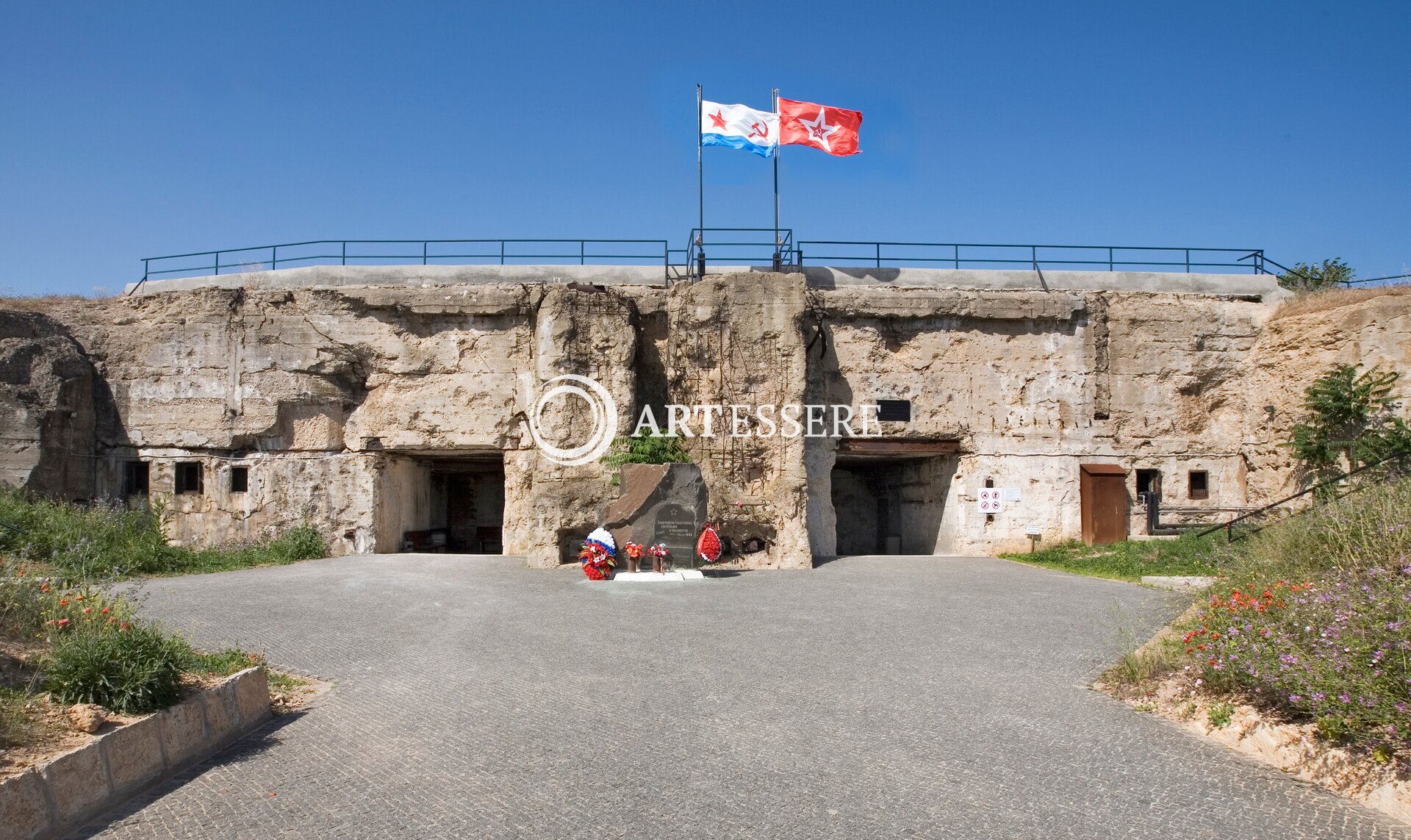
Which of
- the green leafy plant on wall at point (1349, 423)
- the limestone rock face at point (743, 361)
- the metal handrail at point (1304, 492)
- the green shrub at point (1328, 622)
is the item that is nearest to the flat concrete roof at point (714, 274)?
the limestone rock face at point (743, 361)

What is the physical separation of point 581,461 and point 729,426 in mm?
2743

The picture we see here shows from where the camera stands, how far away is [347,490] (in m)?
17.8

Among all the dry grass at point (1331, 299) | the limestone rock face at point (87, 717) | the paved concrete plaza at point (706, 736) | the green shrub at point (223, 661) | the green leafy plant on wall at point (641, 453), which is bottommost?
the paved concrete plaza at point (706, 736)

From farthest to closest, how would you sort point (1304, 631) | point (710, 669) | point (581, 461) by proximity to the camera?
point (581, 461), point (710, 669), point (1304, 631)

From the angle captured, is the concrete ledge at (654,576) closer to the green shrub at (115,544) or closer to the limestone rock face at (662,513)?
the limestone rock face at (662,513)

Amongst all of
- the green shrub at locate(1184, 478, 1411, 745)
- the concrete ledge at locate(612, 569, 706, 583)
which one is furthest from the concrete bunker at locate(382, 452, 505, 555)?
the green shrub at locate(1184, 478, 1411, 745)

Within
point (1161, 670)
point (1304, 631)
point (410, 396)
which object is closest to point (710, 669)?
point (1161, 670)

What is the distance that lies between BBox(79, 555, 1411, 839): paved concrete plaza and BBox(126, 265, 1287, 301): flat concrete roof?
8.68 meters

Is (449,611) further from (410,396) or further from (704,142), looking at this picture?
(704,142)

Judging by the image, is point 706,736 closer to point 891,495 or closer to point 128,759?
point 128,759

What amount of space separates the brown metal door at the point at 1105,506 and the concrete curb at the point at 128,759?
1564cm

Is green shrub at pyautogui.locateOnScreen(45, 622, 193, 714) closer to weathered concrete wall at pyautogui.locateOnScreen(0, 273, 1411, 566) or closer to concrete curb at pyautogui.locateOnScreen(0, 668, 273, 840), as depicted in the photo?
concrete curb at pyautogui.locateOnScreen(0, 668, 273, 840)

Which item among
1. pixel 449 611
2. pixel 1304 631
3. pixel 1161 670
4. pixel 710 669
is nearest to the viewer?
pixel 1304 631

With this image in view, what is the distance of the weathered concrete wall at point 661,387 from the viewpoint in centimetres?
1667
